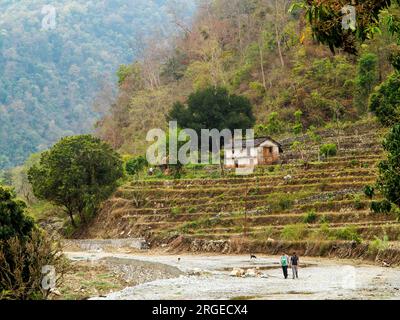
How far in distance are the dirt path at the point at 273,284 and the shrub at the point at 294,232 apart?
320 centimetres

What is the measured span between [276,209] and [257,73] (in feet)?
111

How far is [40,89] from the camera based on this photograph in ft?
426

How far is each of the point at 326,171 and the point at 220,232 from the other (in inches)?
330

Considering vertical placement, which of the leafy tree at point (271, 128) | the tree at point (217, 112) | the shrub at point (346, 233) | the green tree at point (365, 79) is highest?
the green tree at point (365, 79)

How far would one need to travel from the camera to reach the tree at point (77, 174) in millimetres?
46906

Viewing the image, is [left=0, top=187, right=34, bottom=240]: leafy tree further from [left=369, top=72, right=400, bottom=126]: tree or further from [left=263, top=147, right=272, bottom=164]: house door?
[left=263, top=147, right=272, bottom=164]: house door

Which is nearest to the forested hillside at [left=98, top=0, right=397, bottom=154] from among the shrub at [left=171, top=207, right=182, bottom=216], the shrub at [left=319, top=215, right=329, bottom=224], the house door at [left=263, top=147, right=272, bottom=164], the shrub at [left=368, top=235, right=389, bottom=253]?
the house door at [left=263, top=147, right=272, bottom=164]

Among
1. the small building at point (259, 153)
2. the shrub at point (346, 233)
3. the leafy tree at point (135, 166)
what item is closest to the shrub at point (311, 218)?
the shrub at point (346, 233)

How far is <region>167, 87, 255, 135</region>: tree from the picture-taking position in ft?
187

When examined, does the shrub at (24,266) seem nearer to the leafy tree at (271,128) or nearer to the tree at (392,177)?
the tree at (392,177)

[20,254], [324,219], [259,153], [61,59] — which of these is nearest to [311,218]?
[324,219]

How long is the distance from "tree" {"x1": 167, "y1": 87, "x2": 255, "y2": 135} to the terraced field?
18.1ft

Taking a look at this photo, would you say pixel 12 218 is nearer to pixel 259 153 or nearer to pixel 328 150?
pixel 328 150
